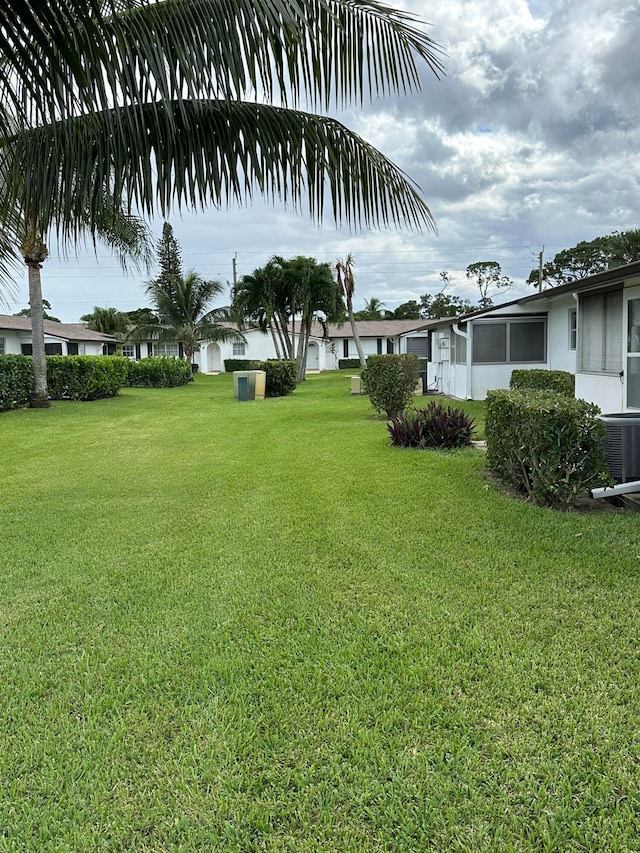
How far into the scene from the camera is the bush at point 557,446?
16.7 feet

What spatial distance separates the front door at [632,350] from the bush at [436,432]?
2425 millimetres

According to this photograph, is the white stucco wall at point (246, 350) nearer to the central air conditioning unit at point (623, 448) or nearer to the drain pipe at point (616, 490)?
the central air conditioning unit at point (623, 448)

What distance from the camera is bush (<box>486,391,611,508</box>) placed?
509 centimetres

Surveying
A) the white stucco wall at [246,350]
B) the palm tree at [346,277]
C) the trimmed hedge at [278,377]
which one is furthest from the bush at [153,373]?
the white stucco wall at [246,350]

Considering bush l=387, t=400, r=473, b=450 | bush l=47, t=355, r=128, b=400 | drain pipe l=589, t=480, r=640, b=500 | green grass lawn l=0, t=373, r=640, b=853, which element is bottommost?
green grass lawn l=0, t=373, r=640, b=853

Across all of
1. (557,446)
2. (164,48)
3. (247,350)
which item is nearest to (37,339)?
(164,48)

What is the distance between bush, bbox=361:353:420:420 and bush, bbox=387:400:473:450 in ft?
10.9

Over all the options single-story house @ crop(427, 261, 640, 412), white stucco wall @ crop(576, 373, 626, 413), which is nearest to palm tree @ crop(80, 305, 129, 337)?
single-story house @ crop(427, 261, 640, 412)

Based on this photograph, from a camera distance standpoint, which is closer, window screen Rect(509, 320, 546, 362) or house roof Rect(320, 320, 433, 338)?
window screen Rect(509, 320, 546, 362)

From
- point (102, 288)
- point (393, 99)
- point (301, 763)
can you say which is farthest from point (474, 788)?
point (102, 288)

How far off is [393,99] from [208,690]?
4432 mm

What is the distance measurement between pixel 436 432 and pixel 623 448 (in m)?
3.60

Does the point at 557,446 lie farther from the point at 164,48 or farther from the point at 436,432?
the point at 164,48

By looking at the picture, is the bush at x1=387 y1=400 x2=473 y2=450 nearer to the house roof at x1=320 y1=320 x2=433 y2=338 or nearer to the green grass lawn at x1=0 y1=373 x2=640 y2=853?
the green grass lawn at x1=0 y1=373 x2=640 y2=853
